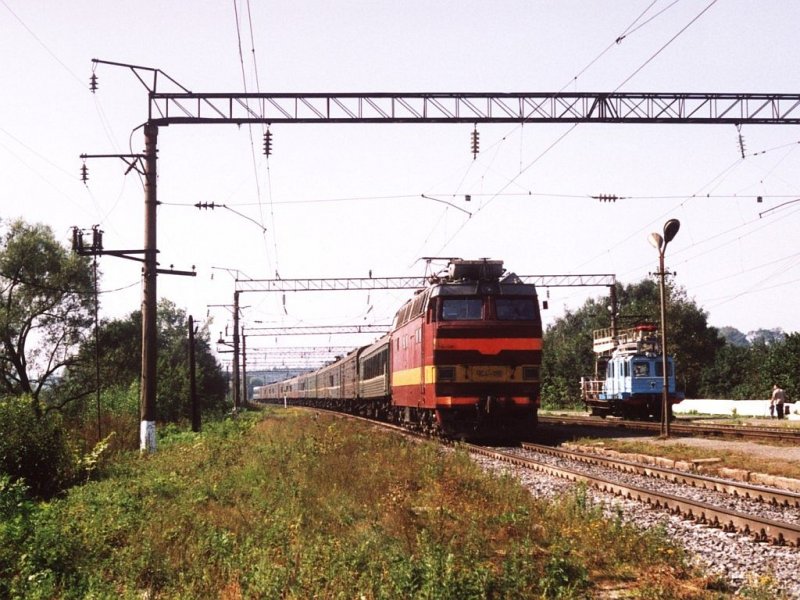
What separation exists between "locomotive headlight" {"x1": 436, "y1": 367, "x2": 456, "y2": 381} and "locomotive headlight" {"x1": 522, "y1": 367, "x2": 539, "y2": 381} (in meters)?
1.76

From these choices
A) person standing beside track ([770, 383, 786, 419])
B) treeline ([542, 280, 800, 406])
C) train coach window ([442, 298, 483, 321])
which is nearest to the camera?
train coach window ([442, 298, 483, 321])

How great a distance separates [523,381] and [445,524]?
1176 centimetres

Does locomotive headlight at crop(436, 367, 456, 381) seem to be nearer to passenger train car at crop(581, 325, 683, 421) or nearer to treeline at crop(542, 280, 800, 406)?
passenger train car at crop(581, 325, 683, 421)

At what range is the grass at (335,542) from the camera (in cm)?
665

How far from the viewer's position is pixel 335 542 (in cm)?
784

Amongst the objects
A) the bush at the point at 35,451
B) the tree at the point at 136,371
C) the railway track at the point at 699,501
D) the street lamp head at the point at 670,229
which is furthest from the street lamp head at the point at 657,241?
the tree at the point at 136,371

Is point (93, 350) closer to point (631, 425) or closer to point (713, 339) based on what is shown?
point (631, 425)

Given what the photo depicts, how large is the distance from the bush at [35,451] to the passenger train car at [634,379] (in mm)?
22495

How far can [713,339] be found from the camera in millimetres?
76688

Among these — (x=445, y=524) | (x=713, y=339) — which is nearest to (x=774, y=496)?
(x=445, y=524)

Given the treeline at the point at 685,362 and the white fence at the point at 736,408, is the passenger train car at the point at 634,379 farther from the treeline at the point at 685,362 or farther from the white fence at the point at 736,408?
the treeline at the point at 685,362

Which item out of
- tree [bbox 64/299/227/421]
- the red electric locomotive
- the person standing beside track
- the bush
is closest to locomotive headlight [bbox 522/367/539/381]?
the red electric locomotive

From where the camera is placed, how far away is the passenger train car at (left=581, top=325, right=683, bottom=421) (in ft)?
113

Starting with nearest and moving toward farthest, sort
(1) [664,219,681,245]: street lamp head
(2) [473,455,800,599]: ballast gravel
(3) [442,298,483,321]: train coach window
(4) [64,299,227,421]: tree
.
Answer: (2) [473,455,800,599]: ballast gravel → (3) [442,298,483,321]: train coach window → (1) [664,219,681,245]: street lamp head → (4) [64,299,227,421]: tree
